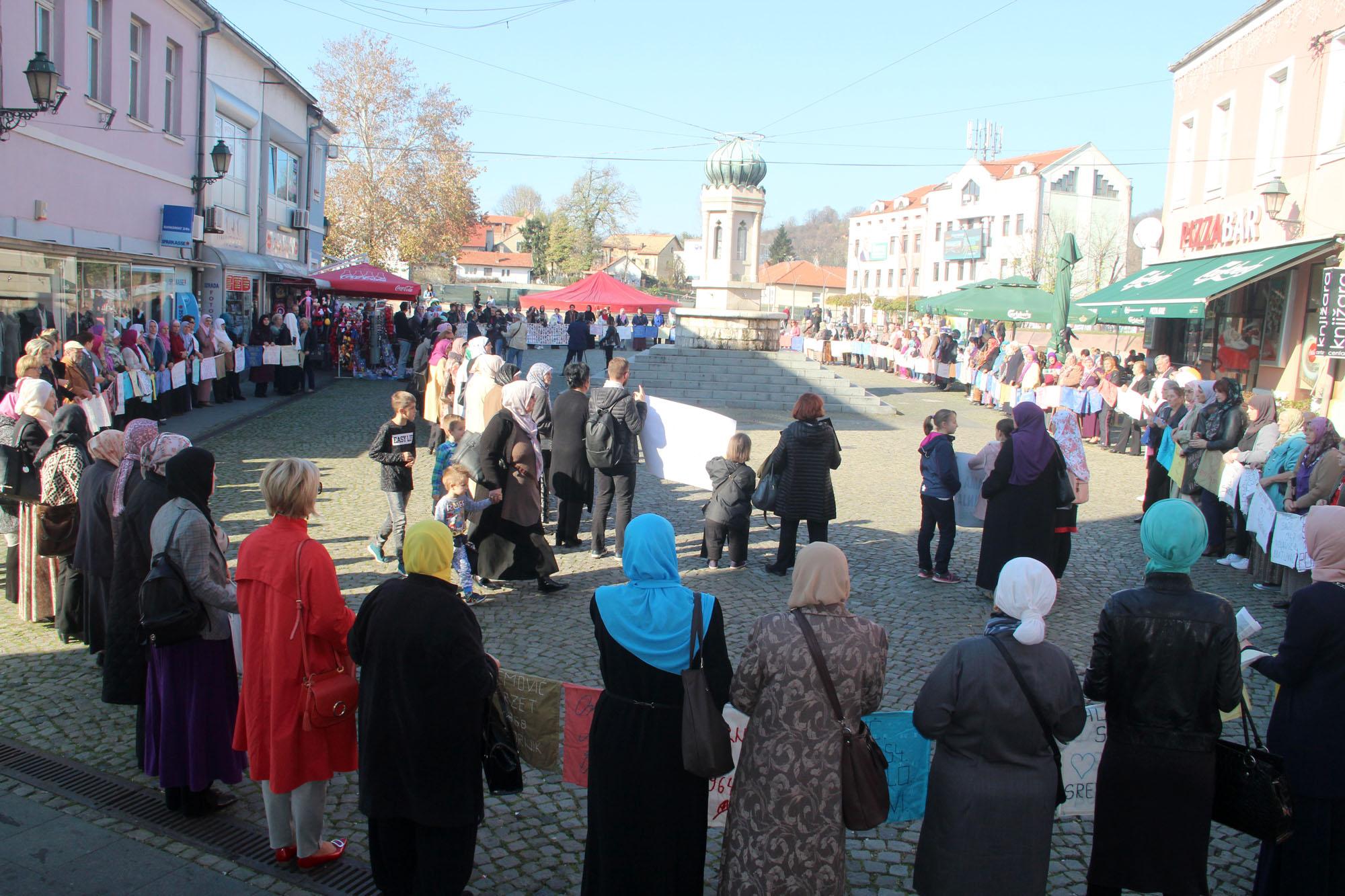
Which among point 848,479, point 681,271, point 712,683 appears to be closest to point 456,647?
point 712,683

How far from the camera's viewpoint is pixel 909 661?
22.7 ft

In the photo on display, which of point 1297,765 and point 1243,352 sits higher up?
point 1243,352

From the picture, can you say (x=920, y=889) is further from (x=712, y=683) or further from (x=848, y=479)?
(x=848, y=479)

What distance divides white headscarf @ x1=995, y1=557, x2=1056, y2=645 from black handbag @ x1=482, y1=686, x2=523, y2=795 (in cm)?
185

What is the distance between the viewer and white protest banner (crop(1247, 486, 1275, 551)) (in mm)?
8867

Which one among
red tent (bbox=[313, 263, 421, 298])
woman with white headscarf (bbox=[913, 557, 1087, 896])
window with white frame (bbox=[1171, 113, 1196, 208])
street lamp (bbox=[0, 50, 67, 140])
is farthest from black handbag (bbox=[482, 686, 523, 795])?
red tent (bbox=[313, 263, 421, 298])

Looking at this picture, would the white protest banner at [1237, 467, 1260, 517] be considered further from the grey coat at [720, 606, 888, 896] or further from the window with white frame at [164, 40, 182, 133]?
the window with white frame at [164, 40, 182, 133]

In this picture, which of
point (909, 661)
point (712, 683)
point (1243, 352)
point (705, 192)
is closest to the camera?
point (712, 683)

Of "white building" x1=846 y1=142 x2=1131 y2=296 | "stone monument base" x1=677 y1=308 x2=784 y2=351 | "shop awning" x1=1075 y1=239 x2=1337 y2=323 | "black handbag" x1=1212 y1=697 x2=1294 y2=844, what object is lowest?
"black handbag" x1=1212 y1=697 x2=1294 y2=844

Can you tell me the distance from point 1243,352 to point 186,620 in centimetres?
1835

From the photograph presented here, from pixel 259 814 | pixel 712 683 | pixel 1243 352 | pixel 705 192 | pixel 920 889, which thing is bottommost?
pixel 259 814

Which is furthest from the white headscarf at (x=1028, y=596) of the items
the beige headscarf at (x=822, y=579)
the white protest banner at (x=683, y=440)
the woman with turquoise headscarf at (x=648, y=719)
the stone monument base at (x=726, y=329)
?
the stone monument base at (x=726, y=329)

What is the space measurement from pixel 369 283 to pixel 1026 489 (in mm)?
21805

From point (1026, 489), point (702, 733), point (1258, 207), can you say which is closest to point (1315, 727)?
point (702, 733)
